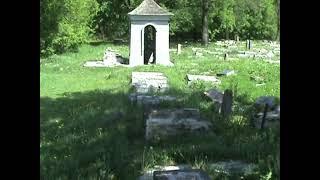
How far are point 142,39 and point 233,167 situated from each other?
19.1 meters

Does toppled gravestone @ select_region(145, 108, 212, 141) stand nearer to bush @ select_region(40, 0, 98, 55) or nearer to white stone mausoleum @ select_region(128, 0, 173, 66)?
white stone mausoleum @ select_region(128, 0, 173, 66)

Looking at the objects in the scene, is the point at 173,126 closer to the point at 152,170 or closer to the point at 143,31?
the point at 152,170

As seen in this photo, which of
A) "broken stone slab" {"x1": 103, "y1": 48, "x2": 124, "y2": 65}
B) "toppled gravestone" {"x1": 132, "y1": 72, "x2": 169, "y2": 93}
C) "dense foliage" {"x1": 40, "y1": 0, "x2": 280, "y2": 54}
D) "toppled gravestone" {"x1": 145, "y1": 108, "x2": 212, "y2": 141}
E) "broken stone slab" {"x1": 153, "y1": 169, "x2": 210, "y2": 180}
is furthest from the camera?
"dense foliage" {"x1": 40, "y1": 0, "x2": 280, "y2": 54}

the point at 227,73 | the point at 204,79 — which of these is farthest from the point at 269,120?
the point at 227,73

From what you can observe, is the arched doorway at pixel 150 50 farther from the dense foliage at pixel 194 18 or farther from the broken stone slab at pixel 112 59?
the dense foliage at pixel 194 18

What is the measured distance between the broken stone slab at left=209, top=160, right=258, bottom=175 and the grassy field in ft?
0.48

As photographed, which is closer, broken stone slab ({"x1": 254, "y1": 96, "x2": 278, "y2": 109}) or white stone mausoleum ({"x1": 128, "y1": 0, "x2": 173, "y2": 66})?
broken stone slab ({"x1": 254, "y1": 96, "x2": 278, "y2": 109})

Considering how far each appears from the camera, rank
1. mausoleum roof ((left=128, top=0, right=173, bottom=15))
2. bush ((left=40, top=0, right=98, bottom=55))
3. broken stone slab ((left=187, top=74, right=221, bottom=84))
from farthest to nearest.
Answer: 1. bush ((left=40, top=0, right=98, bottom=55))
2. mausoleum roof ((left=128, top=0, right=173, bottom=15))
3. broken stone slab ((left=187, top=74, right=221, bottom=84))

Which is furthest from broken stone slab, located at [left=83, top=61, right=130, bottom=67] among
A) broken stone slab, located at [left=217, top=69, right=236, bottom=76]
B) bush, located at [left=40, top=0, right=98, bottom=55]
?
broken stone slab, located at [left=217, top=69, right=236, bottom=76]

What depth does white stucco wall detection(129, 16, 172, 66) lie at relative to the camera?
83.4 feet

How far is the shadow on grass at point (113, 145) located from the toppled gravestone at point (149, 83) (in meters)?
2.36
